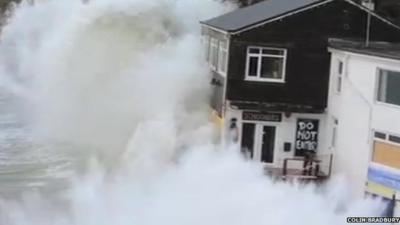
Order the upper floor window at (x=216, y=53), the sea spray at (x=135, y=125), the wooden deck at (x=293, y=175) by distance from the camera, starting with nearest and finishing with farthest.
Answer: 1. the sea spray at (x=135, y=125)
2. the wooden deck at (x=293, y=175)
3. the upper floor window at (x=216, y=53)

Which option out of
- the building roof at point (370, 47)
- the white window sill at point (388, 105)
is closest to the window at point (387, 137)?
the white window sill at point (388, 105)

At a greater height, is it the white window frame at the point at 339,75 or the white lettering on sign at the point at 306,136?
the white window frame at the point at 339,75

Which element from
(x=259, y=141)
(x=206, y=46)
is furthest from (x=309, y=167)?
(x=206, y=46)

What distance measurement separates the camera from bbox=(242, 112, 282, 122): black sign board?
3098cm

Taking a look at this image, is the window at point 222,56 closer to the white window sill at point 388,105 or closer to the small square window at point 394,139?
the white window sill at point 388,105

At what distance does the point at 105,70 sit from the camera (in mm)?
46688

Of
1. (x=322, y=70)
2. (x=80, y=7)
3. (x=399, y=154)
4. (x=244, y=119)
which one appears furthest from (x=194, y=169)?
(x=80, y=7)

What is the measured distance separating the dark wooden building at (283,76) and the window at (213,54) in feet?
11.3

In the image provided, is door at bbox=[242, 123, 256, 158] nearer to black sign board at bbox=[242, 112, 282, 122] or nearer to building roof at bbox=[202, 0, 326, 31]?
black sign board at bbox=[242, 112, 282, 122]

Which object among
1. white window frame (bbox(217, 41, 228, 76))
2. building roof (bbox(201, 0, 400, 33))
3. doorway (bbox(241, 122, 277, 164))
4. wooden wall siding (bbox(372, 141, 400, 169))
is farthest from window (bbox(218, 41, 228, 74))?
wooden wall siding (bbox(372, 141, 400, 169))

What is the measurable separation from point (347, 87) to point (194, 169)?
19.5ft

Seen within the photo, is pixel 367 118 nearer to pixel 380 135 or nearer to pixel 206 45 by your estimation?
pixel 380 135

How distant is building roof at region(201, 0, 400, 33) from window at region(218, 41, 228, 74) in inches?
24.6

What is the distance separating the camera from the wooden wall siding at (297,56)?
30781mm
